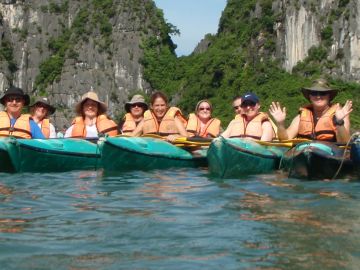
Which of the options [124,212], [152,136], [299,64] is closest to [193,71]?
[299,64]

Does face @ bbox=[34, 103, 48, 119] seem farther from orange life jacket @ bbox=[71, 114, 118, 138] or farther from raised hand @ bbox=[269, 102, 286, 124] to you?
raised hand @ bbox=[269, 102, 286, 124]

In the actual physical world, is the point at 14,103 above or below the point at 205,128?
above

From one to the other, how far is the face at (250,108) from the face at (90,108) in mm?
2102

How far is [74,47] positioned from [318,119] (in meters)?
58.4

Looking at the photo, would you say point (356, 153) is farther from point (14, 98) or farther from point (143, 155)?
point (14, 98)

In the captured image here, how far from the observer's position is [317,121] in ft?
24.0

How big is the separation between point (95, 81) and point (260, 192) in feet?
186

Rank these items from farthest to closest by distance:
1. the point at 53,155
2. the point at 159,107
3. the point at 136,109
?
the point at 136,109, the point at 159,107, the point at 53,155

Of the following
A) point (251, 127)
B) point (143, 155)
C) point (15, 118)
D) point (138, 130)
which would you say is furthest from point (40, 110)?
point (251, 127)

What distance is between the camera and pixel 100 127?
8805 millimetres

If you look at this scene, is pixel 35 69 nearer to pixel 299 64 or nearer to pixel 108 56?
pixel 108 56

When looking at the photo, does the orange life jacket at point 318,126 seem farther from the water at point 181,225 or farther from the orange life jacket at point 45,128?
the orange life jacket at point 45,128

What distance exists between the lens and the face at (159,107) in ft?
29.6

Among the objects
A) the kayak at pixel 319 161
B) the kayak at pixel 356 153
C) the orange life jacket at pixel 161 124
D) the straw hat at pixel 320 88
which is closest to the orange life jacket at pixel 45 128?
the orange life jacket at pixel 161 124
